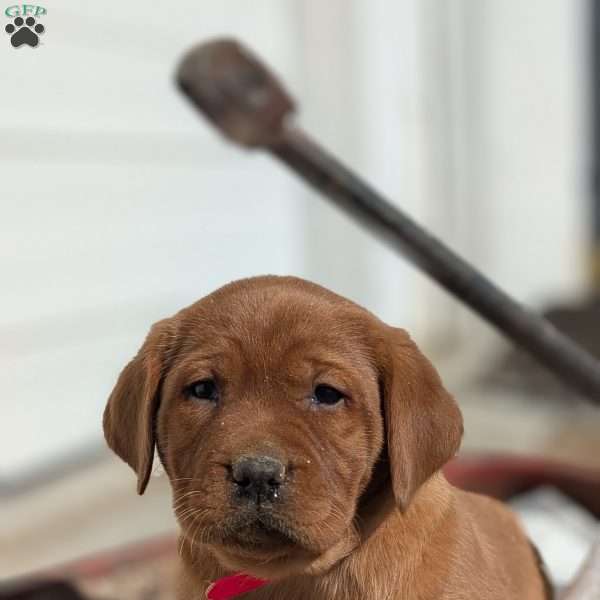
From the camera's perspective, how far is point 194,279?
1.01m

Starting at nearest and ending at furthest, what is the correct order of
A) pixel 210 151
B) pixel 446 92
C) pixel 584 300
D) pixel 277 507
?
pixel 277 507 < pixel 210 151 < pixel 446 92 < pixel 584 300

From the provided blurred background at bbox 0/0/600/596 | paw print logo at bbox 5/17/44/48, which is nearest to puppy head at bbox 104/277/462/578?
blurred background at bbox 0/0/600/596

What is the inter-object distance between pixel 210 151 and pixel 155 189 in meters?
0.33

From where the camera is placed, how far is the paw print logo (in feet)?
2.65

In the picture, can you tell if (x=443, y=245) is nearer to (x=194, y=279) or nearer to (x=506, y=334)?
(x=506, y=334)

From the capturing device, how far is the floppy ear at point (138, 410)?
0.82 m

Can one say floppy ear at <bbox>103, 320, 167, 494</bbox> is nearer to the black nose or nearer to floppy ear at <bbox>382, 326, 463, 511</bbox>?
the black nose

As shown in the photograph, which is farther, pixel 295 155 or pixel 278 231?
pixel 278 231

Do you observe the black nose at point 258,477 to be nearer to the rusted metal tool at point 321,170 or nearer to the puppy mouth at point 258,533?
the puppy mouth at point 258,533

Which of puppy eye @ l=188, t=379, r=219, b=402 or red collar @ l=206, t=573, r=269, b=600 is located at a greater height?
puppy eye @ l=188, t=379, r=219, b=402

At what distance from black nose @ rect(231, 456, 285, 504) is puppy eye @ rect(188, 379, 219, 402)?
9 cm

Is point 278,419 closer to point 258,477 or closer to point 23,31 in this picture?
point 258,477

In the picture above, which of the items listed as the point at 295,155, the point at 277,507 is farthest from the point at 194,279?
the point at 277,507

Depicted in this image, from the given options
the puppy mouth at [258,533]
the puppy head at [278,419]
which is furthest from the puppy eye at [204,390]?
the puppy mouth at [258,533]
